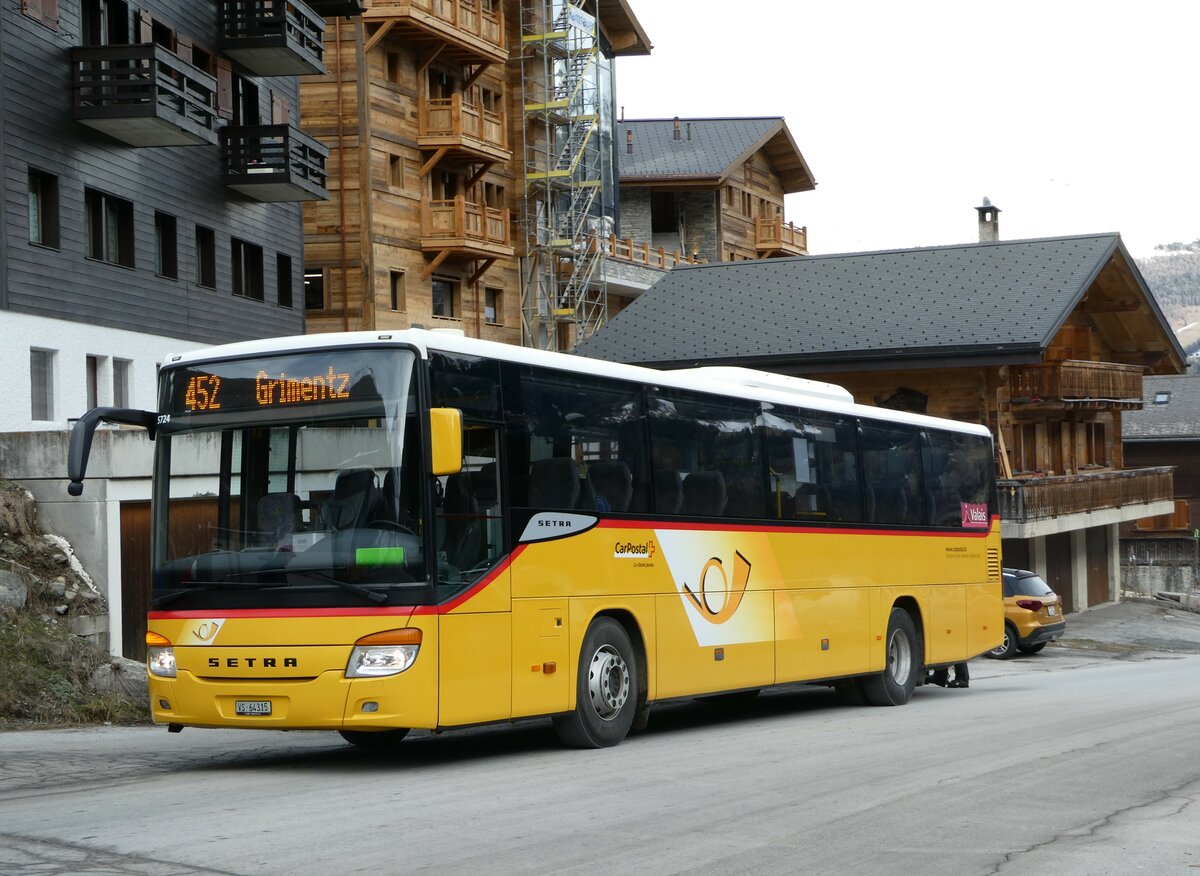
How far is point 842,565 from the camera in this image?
57.3ft

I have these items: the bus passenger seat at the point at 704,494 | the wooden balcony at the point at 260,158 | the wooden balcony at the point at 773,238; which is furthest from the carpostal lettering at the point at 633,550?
the wooden balcony at the point at 773,238

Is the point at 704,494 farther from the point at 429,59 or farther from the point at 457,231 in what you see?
the point at 429,59

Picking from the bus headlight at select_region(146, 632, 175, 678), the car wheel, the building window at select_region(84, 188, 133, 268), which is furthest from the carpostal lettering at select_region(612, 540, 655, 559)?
the car wheel

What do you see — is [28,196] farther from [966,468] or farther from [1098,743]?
[1098,743]

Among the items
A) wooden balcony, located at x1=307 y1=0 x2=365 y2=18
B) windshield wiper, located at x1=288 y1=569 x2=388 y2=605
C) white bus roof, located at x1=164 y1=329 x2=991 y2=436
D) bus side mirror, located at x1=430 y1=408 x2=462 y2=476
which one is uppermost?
wooden balcony, located at x1=307 y1=0 x2=365 y2=18

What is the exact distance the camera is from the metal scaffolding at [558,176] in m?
→ 52.1

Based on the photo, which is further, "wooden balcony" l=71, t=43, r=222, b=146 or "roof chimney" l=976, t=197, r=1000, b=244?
"roof chimney" l=976, t=197, r=1000, b=244

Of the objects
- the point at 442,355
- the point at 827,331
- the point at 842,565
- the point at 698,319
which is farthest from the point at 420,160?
the point at 442,355

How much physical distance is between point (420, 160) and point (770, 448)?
103ft

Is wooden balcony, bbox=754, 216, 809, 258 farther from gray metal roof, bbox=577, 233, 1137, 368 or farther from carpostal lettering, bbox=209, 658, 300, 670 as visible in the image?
carpostal lettering, bbox=209, 658, 300, 670

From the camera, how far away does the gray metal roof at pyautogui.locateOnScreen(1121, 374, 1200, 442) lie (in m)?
69.5

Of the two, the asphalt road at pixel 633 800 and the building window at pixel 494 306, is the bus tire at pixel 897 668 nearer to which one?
the asphalt road at pixel 633 800

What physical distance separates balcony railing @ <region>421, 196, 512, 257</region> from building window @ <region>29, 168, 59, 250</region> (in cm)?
1937

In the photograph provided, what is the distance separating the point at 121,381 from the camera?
93.6 ft
